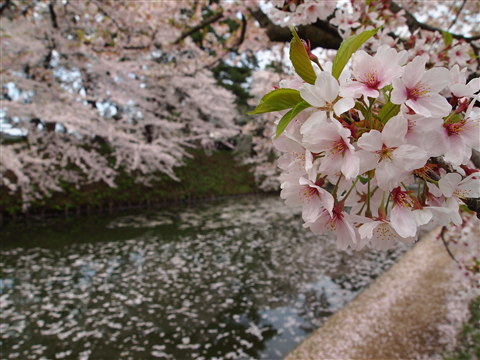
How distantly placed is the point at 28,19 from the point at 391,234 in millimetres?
9976

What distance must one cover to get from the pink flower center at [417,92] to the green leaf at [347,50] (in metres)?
0.12

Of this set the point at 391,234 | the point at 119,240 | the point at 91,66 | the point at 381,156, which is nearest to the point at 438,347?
the point at 391,234

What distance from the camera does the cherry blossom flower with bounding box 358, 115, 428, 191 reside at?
1.78ft

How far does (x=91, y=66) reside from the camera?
9.77 metres

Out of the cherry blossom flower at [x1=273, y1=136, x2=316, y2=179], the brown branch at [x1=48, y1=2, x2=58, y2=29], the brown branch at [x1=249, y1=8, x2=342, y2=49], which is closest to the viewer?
the cherry blossom flower at [x1=273, y1=136, x2=316, y2=179]

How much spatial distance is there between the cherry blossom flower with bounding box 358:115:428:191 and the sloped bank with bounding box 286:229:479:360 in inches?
143

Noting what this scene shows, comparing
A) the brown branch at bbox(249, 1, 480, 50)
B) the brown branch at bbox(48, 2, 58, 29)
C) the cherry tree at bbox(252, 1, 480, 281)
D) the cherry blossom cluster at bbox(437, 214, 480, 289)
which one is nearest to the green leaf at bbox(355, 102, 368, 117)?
the cherry tree at bbox(252, 1, 480, 281)

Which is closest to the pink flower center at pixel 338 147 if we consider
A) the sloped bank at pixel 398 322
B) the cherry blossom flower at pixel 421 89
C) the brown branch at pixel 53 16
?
the cherry blossom flower at pixel 421 89

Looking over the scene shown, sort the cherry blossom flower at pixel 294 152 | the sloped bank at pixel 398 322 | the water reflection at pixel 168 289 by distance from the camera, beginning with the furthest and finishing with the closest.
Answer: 1. the water reflection at pixel 168 289
2. the sloped bank at pixel 398 322
3. the cherry blossom flower at pixel 294 152

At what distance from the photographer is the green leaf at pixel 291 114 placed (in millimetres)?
606

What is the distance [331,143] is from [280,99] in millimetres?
127

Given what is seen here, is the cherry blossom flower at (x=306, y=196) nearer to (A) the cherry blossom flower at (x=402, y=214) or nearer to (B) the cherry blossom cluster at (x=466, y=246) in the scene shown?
(A) the cherry blossom flower at (x=402, y=214)

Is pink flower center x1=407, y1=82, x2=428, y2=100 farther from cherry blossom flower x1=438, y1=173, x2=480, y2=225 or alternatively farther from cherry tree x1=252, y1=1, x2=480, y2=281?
cherry blossom flower x1=438, y1=173, x2=480, y2=225

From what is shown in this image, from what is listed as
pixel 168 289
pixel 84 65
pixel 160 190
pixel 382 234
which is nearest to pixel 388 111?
pixel 382 234
